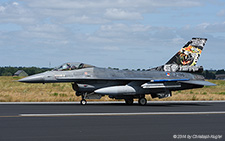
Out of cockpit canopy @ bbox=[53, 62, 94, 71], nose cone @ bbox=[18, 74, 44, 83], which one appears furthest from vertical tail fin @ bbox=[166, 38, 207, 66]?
nose cone @ bbox=[18, 74, 44, 83]

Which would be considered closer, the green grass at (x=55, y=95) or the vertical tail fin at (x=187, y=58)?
the vertical tail fin at (x=187, y=58)

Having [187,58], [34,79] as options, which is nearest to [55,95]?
[34,79]

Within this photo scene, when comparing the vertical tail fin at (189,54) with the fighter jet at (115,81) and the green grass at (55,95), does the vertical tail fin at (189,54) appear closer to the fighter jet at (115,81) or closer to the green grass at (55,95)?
the fighter jet at (115,81)

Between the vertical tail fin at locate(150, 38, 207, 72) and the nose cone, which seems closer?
the nose cone

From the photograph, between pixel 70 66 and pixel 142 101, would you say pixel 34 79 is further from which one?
pixel 142 101
